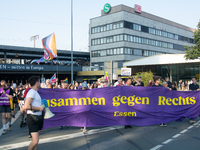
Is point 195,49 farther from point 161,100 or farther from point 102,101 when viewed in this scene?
point 102,101

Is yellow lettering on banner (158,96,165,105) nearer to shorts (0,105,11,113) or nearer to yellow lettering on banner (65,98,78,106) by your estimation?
yellow lettering on banner (65,98,78,106)

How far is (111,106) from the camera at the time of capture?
316 inches

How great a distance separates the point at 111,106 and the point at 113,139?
168 centimetres

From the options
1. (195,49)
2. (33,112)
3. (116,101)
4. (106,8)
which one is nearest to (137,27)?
(106,8)

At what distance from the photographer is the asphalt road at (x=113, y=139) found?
583cm

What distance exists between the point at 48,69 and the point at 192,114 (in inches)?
1484

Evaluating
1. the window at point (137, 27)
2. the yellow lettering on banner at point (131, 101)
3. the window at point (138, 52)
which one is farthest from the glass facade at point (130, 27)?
the yellow lettering on banner at point (131, 101)

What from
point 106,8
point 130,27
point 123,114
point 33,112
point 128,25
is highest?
point 106,8

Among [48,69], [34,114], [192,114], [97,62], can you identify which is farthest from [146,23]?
[34,114]

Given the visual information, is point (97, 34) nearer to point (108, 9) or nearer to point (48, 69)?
point (108, 9)

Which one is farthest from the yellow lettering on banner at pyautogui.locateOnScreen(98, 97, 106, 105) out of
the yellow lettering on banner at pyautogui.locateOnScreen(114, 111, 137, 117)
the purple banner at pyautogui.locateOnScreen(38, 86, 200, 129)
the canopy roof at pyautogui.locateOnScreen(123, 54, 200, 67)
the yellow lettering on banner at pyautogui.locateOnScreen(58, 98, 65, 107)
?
the canopy roof at pyautogui.locateOnScreen(123, 54, 200, 67)

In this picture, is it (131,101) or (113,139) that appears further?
(131,101)

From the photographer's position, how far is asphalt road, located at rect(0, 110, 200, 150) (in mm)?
5832

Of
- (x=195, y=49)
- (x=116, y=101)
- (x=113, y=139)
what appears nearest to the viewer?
(x=113, y=139)
